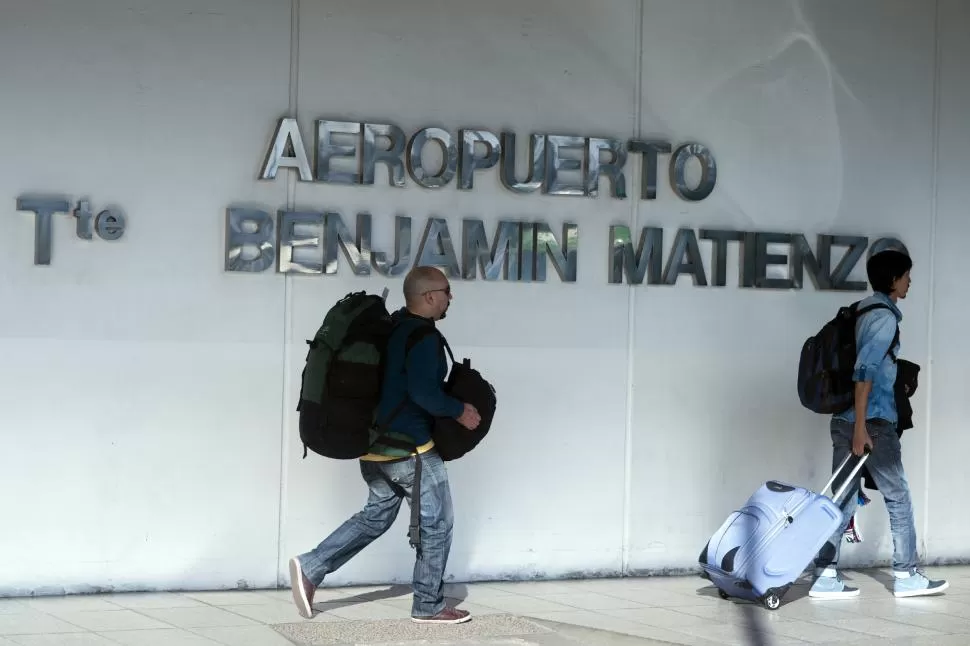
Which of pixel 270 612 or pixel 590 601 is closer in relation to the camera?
pixel 270 612

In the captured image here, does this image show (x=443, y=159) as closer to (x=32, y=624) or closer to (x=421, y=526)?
(x=421, y=526)

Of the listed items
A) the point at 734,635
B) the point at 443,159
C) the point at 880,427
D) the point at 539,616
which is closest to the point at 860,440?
the point at 880,427

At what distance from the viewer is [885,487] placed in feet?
26.1

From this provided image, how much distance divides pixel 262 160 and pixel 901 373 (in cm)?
379

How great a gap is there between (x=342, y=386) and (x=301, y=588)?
1.10m

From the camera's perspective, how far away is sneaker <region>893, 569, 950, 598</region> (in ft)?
26.9

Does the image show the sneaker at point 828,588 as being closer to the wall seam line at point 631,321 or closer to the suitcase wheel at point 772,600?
the suitcase wheel at point 772,600

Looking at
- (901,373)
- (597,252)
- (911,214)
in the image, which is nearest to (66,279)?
(597,252)

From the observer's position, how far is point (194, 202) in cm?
774

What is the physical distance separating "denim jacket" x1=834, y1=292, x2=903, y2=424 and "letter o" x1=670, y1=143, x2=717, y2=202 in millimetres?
1363

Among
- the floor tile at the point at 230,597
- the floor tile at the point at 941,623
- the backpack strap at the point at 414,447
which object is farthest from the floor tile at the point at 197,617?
the floor tile at the point at 941,623

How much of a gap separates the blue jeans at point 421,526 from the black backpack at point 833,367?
7.39 feet

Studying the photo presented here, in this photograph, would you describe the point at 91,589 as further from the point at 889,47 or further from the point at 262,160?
the point at 889,47

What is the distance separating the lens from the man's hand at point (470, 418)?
688 cm
